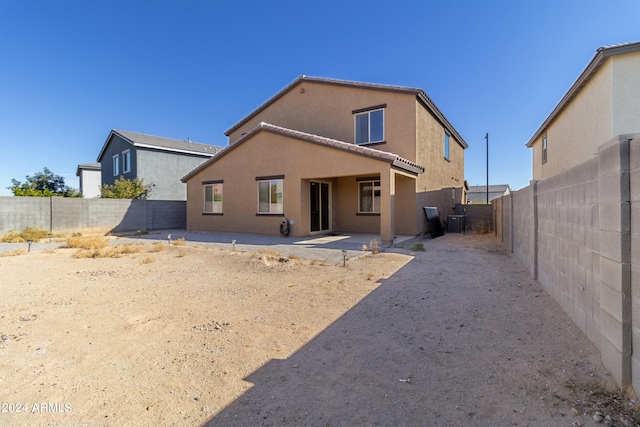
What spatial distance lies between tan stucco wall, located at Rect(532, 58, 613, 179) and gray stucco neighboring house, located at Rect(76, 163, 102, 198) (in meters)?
39.0

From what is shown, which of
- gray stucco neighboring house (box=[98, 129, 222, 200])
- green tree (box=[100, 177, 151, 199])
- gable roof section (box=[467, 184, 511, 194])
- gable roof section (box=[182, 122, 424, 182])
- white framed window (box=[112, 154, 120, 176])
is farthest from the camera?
gable roof section (box=[467, 184, 511, 194])

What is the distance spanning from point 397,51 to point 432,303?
45.5ft

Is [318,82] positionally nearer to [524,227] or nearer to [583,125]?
[583,125]

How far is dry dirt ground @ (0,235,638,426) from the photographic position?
243 centimetres

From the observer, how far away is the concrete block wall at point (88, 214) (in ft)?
51.0

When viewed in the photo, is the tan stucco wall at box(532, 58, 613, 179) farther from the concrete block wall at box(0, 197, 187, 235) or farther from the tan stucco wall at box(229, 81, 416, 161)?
the concrete block wall at box(0, 197, 187, 235)

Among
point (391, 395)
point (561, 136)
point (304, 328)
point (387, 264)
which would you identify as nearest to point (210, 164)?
point (387, 264)

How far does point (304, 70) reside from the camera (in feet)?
58.2

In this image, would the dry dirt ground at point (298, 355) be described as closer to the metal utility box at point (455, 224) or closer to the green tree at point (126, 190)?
the metal utility box at point (455, 224)

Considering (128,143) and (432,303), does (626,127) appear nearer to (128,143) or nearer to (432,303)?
(432,303)

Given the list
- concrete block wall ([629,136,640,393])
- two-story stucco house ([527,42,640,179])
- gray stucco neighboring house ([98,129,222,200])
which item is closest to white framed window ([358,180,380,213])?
two-story stucco house ([527,42,640,179])

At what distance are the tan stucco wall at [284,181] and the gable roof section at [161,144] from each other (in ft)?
28.7

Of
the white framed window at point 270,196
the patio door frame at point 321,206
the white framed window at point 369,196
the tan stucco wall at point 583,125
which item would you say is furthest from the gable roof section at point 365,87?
the white framed window at point 270,196

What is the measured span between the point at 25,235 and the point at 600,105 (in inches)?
939
